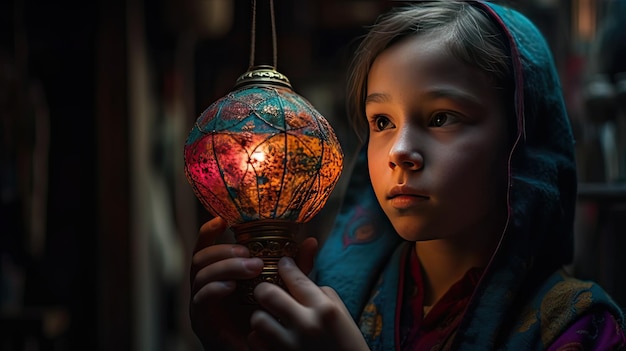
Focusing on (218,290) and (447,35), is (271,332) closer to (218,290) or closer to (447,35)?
(218,290)

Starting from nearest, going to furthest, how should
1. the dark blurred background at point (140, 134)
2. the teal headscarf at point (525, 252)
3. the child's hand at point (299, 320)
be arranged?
the child's hand at point (299, 320)
the teal headscarf at point (525, 252)
the dark blurred background at point (140, 134)

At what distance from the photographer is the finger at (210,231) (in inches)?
30.9

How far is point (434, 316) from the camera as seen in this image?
0.85 metres

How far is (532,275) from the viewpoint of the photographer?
850 mm

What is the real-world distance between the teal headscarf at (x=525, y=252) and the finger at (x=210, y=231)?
17 centimetres

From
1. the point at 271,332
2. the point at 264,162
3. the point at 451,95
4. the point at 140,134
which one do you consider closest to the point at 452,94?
the point at 451,95

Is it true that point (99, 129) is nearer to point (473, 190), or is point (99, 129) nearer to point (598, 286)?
point (473, 190)

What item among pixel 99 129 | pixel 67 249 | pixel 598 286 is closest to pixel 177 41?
pixel 99 129

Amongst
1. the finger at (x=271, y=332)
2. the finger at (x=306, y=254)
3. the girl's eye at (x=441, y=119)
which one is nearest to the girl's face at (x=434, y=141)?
the girl's eye at (x=441, y=119)

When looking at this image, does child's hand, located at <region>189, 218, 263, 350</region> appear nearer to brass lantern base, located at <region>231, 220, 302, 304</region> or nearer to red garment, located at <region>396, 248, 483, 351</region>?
brass lantern base, located at <region>231, 220, 302, 304</region>

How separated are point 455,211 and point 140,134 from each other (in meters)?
0.92

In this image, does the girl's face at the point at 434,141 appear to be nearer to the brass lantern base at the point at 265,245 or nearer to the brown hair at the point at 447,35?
the brown hair at the point at 447,35

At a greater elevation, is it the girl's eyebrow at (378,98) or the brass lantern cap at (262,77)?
the brass lantern cap at (262,77)

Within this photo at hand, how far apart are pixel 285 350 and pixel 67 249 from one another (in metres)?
1.22
